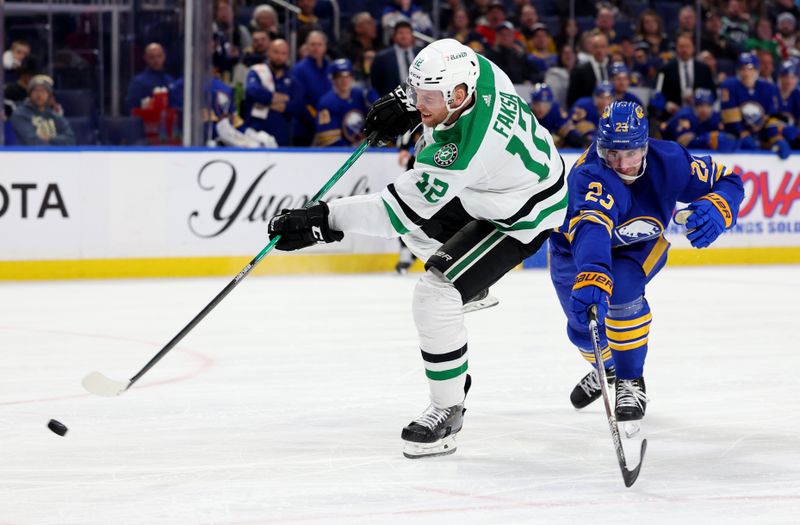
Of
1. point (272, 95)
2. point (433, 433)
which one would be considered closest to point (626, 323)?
point (433, 433)

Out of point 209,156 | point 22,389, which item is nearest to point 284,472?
point 22,389

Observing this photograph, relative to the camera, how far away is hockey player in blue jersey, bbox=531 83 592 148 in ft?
33.6

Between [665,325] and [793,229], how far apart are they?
4.56m

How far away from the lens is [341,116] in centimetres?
988

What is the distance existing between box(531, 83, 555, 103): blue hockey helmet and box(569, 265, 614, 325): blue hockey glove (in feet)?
21.4

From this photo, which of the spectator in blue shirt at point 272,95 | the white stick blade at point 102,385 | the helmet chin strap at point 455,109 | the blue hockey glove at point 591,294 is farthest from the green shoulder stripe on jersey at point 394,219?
the spectator in blue shirt at point 272,95

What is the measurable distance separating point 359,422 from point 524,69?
6959 millimetres

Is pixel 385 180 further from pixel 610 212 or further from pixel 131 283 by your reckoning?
pixel 610 212

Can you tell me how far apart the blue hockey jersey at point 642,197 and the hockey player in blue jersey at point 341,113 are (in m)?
5.67

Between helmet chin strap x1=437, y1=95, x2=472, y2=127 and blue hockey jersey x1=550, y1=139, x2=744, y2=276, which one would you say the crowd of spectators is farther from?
helmet chin strap x1=437, y1=95, x2=472, y2=127

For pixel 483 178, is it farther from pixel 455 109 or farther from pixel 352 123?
pixel 352 123

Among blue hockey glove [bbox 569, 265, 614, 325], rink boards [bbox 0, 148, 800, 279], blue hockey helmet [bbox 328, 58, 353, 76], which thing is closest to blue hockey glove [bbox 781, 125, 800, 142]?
rink boards [bbox 0, 148, 800, 279]

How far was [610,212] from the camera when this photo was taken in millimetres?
4039

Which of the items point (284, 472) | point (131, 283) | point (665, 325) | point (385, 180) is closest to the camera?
point (284, 472)
